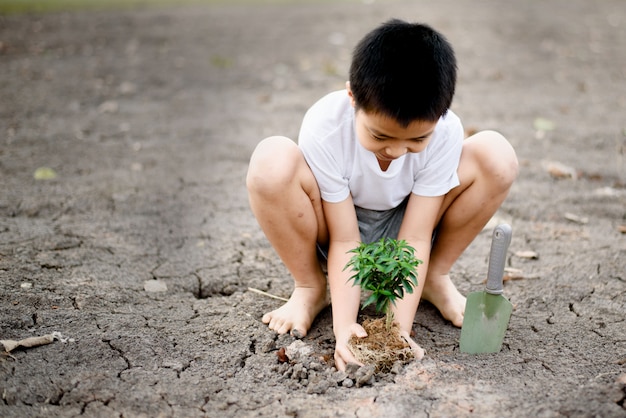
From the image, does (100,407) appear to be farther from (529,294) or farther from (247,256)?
(529,294)

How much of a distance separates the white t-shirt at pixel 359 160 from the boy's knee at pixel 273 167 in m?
0.08

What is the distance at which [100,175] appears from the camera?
3549 mm

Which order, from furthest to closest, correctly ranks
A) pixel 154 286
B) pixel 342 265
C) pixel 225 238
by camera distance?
pixel 225 238 < pixel 154 286 < pixel 342 265

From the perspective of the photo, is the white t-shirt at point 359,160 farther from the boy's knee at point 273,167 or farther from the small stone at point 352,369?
the small stone at point 352,369

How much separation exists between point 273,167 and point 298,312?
56 centimetres

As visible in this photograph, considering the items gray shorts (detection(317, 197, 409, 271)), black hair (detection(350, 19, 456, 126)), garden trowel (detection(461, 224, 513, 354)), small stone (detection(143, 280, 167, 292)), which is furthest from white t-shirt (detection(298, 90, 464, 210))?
small stone (detection(143, 280, 167, 292))

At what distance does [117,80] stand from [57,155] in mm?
1613

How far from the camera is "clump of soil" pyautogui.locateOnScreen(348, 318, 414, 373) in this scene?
6.51 ft

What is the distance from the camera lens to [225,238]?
9.68 ft

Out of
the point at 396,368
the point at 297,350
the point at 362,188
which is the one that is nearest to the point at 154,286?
the point at 297,350

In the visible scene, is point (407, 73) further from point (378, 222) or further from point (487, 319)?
point (487, 319)

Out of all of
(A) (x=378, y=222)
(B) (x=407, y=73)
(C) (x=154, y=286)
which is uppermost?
(B) (x=407, y=73)

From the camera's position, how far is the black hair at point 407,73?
5.99 feet

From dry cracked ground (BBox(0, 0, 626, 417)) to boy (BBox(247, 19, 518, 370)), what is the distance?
16 cm
